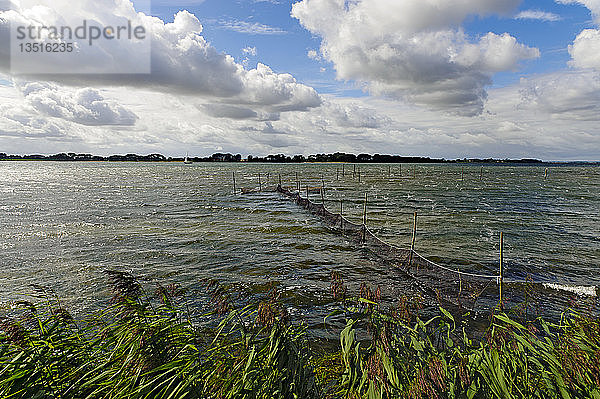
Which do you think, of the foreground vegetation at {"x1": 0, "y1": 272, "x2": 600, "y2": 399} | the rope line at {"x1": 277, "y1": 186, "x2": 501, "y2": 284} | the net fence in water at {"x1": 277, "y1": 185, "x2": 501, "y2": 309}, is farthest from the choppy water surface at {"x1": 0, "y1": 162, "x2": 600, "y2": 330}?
the foreground vegetation at {"x1": 0, "y1": 272, "x2": 600, "y2": 399}

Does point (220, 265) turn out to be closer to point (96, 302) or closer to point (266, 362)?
point (96, 302)

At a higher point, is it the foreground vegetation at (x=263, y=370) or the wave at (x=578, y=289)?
the foreground vegetation at (x=263, y=370)

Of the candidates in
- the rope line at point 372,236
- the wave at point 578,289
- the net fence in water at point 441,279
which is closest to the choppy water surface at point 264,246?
the wave at point 578,289

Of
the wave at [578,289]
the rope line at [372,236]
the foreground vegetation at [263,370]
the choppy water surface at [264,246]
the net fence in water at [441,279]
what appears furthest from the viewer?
the choppy water surface at [264,246]

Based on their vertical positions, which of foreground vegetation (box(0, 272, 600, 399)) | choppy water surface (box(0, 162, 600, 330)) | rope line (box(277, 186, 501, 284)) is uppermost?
foreground vegetation (box(0, 272, 600, 399))

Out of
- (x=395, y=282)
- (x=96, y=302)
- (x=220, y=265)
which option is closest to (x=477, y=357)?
(x=395, y=282)

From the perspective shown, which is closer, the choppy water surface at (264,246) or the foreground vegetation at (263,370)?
the foreground vegetation at (263,370)

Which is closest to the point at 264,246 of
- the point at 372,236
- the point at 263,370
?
the point at 372,236


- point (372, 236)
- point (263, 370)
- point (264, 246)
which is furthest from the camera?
point (264, 246)

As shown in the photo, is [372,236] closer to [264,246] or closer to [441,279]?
[264,246]

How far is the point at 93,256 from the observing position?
1977 centimetres

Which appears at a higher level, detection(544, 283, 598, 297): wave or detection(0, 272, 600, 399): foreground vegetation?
detection(0, 272, 600, 399): foreground vegetation

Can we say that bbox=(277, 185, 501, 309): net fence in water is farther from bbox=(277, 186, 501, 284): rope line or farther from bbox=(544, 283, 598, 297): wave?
bbox=(544, 283, 598, 297): wave

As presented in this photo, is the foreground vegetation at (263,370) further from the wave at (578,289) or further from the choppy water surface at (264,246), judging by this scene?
the wave at (578,289)
